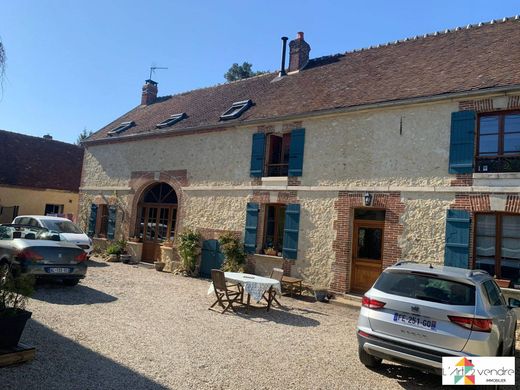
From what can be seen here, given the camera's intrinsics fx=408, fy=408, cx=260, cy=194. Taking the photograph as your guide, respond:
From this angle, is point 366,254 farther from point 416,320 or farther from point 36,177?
point 36,177

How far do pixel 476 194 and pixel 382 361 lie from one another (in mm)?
4830

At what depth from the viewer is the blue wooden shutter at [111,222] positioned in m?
16.5

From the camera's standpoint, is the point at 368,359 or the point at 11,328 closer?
the point at 11,328

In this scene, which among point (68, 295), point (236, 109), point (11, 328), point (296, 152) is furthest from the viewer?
point (236, 109)

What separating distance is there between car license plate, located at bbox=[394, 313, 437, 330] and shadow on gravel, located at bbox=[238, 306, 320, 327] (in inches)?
124

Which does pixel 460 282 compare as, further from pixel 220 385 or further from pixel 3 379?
pixel 3 379

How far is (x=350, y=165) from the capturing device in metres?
10.6

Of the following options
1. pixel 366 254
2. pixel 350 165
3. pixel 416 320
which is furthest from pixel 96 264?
pixel 416 320

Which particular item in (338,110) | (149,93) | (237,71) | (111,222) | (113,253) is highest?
(237,71)

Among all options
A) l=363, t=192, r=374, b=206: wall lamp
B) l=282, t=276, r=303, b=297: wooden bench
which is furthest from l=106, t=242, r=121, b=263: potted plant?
l=363, t=192, r=374, b=206: wall lamp

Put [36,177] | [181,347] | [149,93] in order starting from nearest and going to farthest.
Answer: [181,347] → [149,93] → [36,177]

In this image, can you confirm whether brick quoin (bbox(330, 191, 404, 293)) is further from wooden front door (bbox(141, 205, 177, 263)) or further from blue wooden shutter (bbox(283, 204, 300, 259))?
wooden front door (bbox(141, 205, 177, 263))

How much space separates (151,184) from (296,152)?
6695 millimetres

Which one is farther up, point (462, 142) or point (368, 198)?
point (462, 142)
